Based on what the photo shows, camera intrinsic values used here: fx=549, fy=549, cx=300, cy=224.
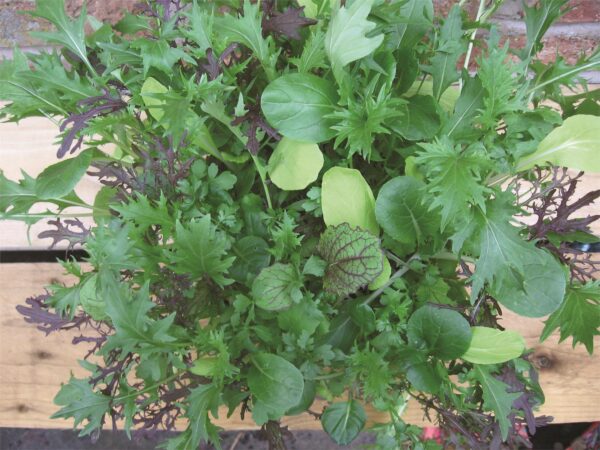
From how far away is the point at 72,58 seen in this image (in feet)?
1.58

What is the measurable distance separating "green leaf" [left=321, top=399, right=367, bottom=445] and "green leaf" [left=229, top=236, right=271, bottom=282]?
15 centimetres

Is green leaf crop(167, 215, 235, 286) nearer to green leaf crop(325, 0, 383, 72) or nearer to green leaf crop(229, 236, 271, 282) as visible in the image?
green leaf crop(229, 236, 271, 282)

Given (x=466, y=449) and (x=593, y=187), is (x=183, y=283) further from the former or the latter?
(x=593, y=187)

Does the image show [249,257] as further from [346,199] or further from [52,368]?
[52,368]

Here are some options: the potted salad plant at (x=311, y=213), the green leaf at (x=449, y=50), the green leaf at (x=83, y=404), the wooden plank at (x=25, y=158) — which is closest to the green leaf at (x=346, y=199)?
the potted salad plant at (x=311, y=213)

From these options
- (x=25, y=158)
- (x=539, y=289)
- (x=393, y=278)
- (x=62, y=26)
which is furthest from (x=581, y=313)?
(x=25, y=158)

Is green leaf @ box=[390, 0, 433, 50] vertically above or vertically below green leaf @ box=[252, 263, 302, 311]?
above

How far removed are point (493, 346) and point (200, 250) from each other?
0.78ft

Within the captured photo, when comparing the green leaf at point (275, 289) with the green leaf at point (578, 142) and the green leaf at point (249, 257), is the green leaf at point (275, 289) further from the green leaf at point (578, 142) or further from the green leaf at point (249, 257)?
the green leaf at point (578, 142)

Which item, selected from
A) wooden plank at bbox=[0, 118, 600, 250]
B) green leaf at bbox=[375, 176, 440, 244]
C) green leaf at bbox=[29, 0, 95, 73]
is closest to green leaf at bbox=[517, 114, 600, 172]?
green leaf at bbox=[375, 176, 440, 244]

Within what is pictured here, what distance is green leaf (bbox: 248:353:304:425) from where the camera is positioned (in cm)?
42

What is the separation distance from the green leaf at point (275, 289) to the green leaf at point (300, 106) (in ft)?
0.34

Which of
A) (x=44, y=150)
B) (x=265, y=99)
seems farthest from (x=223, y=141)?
(x=44, y=150)

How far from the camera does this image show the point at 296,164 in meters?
0.43
